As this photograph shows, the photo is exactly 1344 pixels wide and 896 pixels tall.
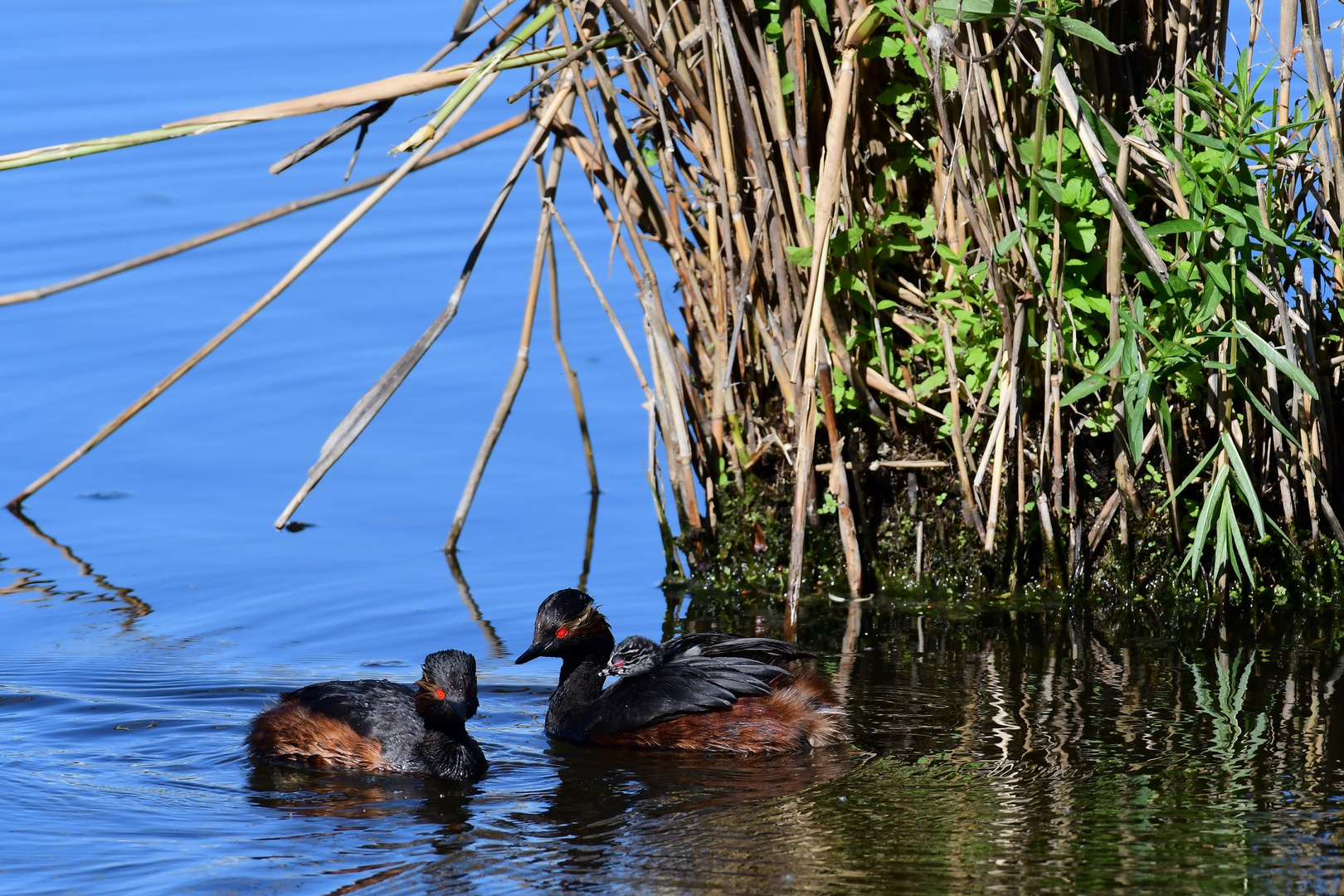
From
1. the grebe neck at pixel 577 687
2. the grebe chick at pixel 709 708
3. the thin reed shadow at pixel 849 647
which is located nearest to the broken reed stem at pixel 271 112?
the grebe neck at pixel 577 687

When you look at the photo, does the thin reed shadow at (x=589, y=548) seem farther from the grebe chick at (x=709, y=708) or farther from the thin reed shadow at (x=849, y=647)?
the grebe chick at (x=709, y=708)

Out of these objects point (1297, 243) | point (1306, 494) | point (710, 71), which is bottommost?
point (1306, 494)

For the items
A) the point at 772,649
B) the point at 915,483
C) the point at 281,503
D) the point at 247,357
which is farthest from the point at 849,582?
the point at 247,357

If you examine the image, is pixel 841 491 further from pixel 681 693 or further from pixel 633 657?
pixel 681 693

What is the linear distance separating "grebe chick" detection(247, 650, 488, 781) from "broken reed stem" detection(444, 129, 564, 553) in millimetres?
2104

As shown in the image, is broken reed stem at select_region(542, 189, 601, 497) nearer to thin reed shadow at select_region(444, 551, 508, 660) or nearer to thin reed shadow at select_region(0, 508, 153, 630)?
thin reed shadow at select_region(444, 551, 508, 660)

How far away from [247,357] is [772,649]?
5.70m

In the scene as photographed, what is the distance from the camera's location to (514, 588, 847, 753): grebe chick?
5.64 meters

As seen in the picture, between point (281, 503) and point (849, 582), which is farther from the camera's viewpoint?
point (281, 503)

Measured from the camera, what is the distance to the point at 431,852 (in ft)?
15.7

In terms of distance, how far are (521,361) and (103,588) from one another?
7.36 feet

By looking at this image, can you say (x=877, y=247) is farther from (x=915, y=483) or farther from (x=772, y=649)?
(x=772, y=649)

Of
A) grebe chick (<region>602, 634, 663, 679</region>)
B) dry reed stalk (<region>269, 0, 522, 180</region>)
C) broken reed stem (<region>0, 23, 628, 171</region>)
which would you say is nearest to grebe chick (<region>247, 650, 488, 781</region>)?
grebe chick (<region>602, 634, 663, 679</region>)

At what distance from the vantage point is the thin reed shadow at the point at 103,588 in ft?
24.3
